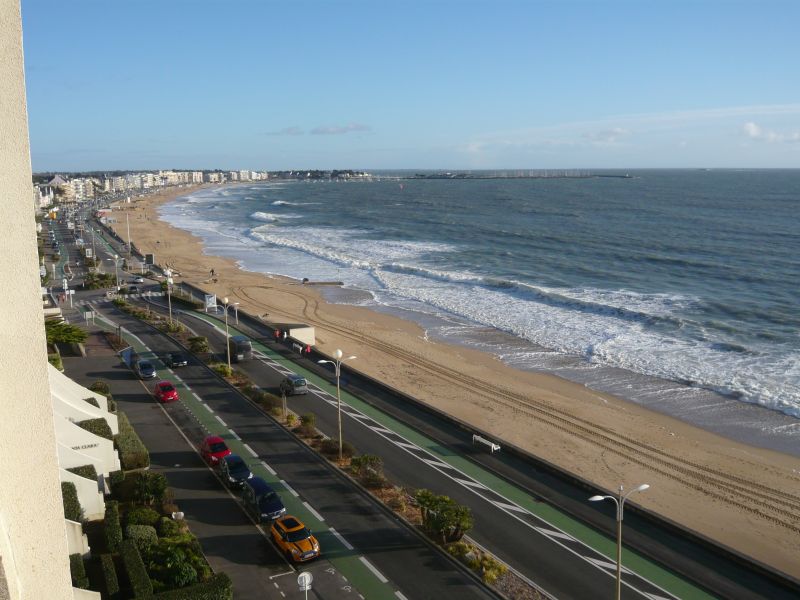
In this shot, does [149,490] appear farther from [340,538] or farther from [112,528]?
[340,538]

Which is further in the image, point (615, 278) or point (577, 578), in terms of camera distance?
point (615, 278)

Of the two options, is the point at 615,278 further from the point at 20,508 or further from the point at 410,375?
the point at 20,508

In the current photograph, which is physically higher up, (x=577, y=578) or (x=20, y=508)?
(x=20, y=508)

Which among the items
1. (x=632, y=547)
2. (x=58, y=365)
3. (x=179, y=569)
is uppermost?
(x=58, y=365)

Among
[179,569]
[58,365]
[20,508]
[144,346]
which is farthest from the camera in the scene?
[144,346]

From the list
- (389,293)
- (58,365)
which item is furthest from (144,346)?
(389,293)

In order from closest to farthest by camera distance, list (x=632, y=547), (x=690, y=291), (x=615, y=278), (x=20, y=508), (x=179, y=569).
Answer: (x=20, y=508)
(x=179, y=569)
(x=632, y=547)
(x=690, y=291)
(x=615, y=278)
